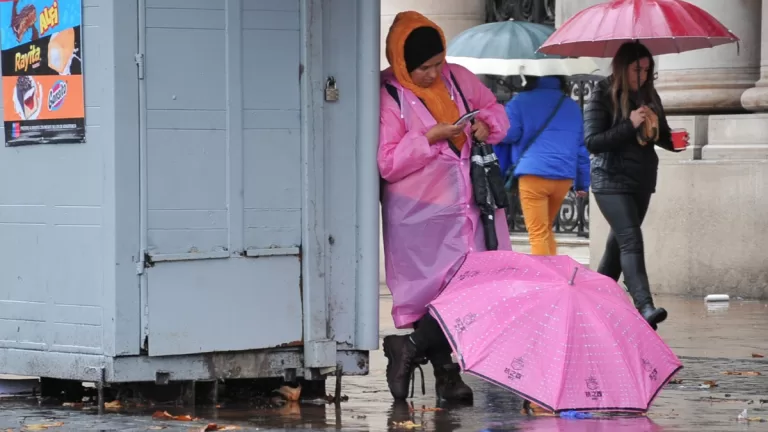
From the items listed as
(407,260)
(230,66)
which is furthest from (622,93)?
(230,66)

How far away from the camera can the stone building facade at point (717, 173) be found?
12906mm

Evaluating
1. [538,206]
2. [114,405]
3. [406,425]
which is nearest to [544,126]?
[538,206]

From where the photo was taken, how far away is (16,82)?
771cm

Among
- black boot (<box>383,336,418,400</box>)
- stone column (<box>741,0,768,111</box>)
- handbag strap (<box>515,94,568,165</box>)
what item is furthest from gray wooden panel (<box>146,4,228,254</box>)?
stone column (<box>741,0,768,111</box>)

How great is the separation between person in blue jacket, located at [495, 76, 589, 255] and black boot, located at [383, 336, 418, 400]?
3.95 m

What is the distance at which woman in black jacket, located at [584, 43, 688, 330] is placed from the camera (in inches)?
382

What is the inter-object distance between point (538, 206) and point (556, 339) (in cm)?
476

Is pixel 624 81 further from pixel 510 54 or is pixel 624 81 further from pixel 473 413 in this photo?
pixel 473 413

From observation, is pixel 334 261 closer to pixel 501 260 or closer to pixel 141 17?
pixel 501 260

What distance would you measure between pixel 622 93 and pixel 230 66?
10.2ft

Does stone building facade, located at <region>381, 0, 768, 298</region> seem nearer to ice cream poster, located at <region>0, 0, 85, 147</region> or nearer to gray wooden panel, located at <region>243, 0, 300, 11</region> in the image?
gray wooden panel, located at <region>243, 0, 300, 11</region>

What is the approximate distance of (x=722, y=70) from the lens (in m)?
13.6

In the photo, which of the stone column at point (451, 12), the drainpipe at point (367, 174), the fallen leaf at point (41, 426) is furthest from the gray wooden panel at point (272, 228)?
the stone column at point (451, 12)

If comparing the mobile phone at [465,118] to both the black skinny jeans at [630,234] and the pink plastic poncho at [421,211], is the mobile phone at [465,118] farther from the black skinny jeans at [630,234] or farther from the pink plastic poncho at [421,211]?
the black skinny jeans at [630,234]
